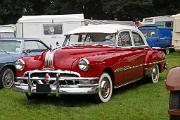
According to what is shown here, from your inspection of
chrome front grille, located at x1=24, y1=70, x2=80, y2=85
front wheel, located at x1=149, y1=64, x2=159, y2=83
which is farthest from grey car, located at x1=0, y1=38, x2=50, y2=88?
front wheel, located at x1=149, y1=64, x2=159, y2=83

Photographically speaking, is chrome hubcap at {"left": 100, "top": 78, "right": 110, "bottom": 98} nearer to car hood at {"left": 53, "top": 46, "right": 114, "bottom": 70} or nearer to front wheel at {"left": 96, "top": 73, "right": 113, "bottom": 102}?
front wheel at {"left": 96, "top": 73, "right": 113, "bottom": 102}

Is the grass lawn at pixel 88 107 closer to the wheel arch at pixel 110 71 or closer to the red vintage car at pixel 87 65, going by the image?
the red vintage car at pixel 87 65

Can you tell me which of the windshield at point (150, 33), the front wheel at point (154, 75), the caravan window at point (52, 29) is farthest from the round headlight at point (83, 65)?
the windshield at point (150, 33)

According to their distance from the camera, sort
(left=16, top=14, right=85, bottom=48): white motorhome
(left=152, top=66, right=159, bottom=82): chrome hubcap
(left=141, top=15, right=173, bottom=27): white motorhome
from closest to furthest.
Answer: (left=152, top=66, right=159, bottom=82): chrome hubcap → (left=16, top=14, right=85, bottom=48): white motorhome → (left=141, top=15, right=173, bottom=27): white motorhome

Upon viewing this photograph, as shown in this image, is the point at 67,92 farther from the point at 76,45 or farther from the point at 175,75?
the point at 175,75

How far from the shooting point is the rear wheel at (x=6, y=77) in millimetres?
11195

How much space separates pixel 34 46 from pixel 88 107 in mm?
4639

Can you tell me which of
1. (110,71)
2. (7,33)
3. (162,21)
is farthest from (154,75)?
(162,21)

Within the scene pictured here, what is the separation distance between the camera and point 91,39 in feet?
34.9

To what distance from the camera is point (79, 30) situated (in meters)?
11.0

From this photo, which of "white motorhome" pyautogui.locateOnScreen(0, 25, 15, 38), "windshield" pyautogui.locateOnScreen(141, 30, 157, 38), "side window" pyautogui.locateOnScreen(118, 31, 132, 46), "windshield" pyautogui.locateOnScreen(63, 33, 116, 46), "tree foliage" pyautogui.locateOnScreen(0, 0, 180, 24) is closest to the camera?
"windshield" pyautogui.locateOnScreen(63, 33, 116, 46)

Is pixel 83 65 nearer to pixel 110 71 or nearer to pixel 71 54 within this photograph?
pixel 71 54

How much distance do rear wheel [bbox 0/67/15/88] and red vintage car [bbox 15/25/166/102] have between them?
1706 millimetres

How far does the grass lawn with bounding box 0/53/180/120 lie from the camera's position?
7.91 meters
